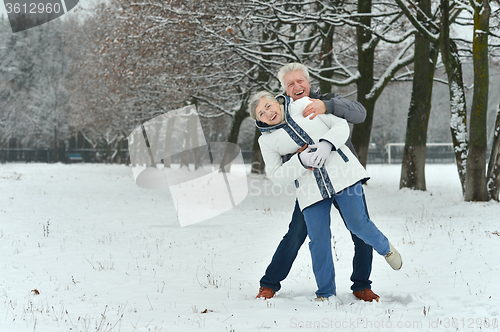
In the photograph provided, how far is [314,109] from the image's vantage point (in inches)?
146

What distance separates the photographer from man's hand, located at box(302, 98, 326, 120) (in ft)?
12.2

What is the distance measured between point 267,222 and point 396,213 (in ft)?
10.3

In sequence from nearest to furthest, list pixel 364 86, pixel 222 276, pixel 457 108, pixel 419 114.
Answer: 1. pixel 222 276
2. pixel 457 108
3. pixel 419 114
4. pixel 364 86

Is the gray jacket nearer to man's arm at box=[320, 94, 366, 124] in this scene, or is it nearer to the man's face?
man's arm at box=[320, 94, 366, 124]

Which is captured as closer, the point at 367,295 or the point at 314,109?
the point at 314,109

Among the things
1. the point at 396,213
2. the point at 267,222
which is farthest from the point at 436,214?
the point at 267,222

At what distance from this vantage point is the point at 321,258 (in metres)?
4.01

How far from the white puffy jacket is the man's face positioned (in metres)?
0.11

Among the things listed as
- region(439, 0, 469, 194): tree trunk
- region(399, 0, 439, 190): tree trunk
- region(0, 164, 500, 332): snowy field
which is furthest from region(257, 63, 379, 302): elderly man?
region(399, 0, 439, 190): tree trunk

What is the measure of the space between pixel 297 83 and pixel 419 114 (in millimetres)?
10137

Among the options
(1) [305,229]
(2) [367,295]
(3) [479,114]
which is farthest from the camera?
(3) [479,114]

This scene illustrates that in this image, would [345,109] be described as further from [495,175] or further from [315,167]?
[495,175]

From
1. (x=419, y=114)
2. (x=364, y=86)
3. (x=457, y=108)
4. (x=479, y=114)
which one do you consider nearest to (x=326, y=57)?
(x=364, y=86)

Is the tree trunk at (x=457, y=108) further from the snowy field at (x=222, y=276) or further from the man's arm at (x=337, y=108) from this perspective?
the man's arm at (x=337, y=108)
